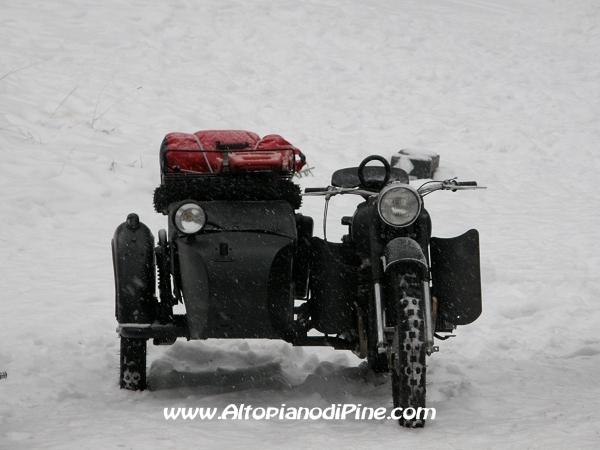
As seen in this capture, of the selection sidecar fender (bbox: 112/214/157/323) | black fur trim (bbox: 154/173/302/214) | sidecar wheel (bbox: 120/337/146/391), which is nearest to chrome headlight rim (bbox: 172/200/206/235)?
black fur trim (bbox: 154/173/302/214)

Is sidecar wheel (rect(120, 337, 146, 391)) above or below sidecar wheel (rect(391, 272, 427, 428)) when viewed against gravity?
below

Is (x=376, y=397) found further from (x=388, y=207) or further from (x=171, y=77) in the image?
(x=171, y=77)

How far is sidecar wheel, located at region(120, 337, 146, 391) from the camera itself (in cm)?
526

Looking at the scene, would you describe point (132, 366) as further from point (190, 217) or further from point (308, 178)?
point (308, 178)

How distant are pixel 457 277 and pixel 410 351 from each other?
2.37 ft

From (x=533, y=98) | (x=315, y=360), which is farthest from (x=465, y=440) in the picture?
(x=533, y=98)

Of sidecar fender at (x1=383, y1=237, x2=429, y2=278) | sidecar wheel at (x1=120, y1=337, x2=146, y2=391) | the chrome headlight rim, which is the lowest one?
sidecar wheel at (x1=120, y1=337, x2=146, y2=391)

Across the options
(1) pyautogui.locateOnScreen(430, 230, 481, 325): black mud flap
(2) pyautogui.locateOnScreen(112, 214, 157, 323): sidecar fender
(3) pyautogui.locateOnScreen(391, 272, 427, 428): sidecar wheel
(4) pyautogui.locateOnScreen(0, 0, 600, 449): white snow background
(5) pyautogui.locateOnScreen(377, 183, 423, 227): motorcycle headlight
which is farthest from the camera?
(2) pyautogui.locateOnScreen(112, 214, 157, 323): sidecar fender

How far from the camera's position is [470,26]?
57.9ft

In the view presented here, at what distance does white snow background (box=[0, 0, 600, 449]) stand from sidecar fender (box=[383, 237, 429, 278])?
0.76m

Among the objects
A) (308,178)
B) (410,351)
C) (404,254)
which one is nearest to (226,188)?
(404,254)

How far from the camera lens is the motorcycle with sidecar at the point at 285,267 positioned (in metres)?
4.46

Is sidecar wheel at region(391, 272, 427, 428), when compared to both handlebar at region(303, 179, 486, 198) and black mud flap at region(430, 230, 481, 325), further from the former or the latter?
handlebar at region(303, 179, 486, 198)

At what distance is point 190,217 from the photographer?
4.88m
